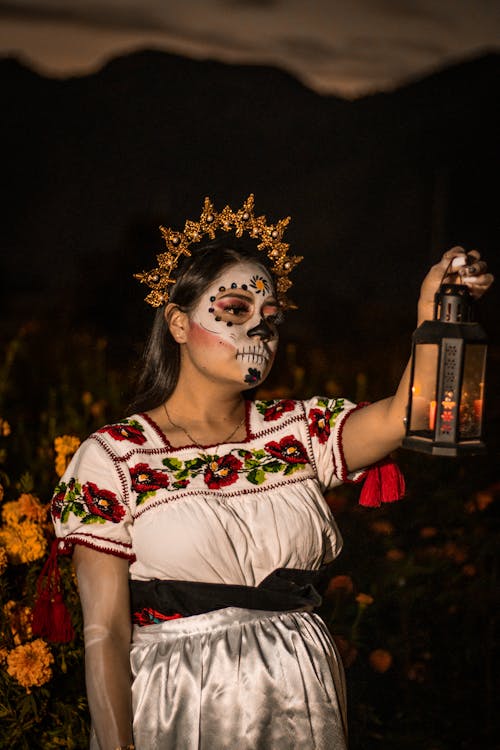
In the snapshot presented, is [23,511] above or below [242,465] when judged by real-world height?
below

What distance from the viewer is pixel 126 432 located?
1885 millimetres

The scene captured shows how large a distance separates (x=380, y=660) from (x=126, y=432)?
1.40m

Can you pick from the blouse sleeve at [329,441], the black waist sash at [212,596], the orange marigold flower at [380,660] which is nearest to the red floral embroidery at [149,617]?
the black waist sash at [212,596]

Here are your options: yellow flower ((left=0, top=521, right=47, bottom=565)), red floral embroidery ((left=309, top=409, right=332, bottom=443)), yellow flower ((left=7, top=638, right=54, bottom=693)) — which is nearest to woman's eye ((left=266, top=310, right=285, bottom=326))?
red floral embroidery ((left=309, top=409, right=332, bottom=443))

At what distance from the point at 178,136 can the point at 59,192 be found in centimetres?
49

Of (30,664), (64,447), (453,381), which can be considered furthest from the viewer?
(64,447)

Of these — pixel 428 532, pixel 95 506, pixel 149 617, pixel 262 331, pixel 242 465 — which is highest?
pixel 262 331

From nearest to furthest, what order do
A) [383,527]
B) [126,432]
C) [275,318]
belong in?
[126,432], [275,318], [383,527]

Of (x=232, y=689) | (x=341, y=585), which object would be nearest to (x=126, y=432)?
(x=232, y=689)

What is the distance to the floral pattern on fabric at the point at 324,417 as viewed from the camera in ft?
6.53

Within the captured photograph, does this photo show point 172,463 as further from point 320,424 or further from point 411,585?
point 411,585

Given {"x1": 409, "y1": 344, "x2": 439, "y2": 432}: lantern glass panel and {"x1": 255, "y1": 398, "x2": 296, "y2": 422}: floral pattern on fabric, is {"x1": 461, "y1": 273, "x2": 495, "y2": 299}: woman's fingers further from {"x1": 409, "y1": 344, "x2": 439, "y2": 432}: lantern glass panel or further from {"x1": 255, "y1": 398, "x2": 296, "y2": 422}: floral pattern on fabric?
{"x1": 255, "y1": 398, "x2": 296, "y2": 422}: floral pattern on fabric

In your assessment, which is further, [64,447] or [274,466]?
[64,447]

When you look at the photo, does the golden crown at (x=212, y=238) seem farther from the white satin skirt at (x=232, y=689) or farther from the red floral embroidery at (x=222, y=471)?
the white satin skirt at (x=232, y=689)
